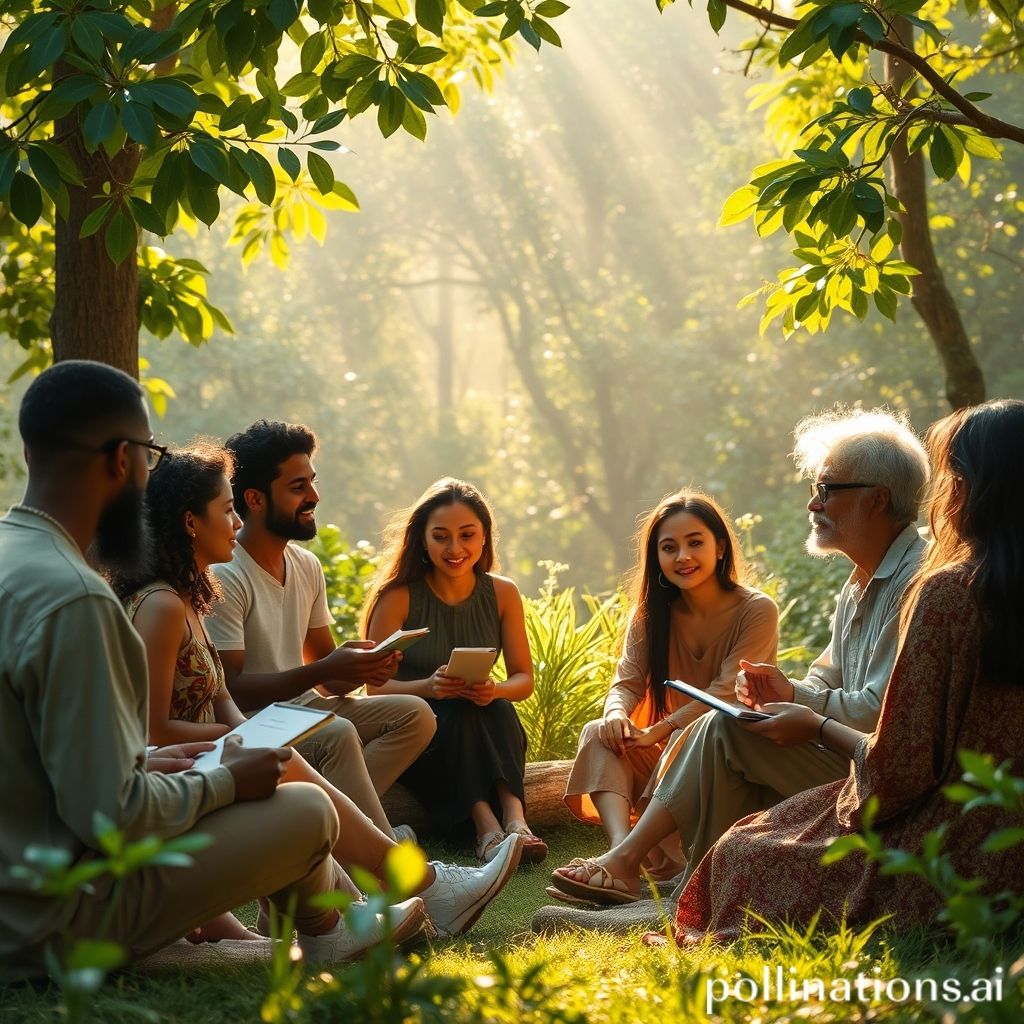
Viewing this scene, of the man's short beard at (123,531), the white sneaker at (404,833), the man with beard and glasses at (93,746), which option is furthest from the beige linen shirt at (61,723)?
the white sneaker at (404,833)

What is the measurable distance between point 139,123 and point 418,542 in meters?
2.81

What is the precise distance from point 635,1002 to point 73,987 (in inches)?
51.8

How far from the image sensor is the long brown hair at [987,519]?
3227 mm

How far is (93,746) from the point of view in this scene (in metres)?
2.56

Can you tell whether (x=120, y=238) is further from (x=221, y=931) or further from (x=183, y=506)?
(x=221, y=931)

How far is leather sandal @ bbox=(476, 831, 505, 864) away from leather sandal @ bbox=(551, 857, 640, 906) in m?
0.81

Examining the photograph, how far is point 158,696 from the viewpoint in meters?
3.69

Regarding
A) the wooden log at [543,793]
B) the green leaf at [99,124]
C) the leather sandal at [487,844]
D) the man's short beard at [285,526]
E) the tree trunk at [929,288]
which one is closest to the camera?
the green leaf at [99,124]

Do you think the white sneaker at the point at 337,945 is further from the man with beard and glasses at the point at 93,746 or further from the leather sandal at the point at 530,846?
the leather sandal at the point at 530,846

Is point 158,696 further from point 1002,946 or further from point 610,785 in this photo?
point 1002,946

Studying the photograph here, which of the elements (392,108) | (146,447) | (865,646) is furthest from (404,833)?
(392,108)

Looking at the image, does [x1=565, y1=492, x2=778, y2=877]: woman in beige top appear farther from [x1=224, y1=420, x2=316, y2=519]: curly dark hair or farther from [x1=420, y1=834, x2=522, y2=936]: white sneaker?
[x1=224, y1=420, x2=316, y2=519]: curly dark hair

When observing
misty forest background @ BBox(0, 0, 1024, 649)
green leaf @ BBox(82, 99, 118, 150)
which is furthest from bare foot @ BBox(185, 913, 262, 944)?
misty forest background @ BBox(0, 0, 1024, 649)

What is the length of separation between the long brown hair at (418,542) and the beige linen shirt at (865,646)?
1750 millimetres
